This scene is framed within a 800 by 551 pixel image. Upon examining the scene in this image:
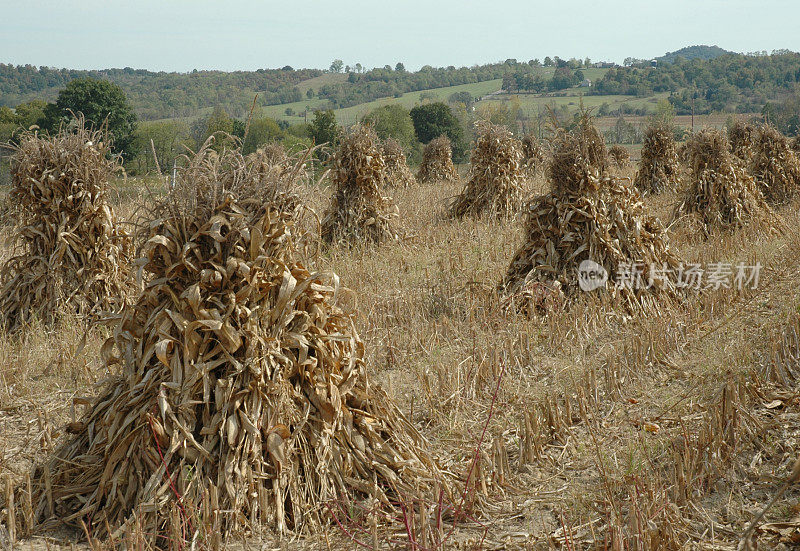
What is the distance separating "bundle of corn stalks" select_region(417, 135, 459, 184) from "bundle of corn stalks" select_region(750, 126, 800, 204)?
10896mm

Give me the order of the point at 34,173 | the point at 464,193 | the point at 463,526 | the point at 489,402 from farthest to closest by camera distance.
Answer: the point at 464,193
the point at 34,173
the point at 489,402
the point at 463,526

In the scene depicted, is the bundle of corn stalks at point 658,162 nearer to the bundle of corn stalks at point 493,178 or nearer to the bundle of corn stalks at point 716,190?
the bundle of corn stalks at point 493,178

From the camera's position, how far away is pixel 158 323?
343 cm

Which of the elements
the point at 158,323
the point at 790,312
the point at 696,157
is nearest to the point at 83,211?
the point at 158,323

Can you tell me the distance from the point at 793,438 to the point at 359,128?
28.5ft

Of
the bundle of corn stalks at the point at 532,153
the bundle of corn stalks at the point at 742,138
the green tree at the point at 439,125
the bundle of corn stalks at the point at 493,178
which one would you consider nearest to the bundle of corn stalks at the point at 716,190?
the bundle of corn stalks at the point at 742,138

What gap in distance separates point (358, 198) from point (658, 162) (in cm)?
941

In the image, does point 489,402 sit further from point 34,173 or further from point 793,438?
point 34,173

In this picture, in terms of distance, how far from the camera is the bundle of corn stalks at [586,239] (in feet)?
22.6

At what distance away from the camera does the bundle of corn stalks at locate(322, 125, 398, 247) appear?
1093 centimetres

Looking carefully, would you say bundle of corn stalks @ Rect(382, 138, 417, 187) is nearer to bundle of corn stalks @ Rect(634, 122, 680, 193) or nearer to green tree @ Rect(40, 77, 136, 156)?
bundle of corn stalks @ Rect(634, 122, 680, 193)

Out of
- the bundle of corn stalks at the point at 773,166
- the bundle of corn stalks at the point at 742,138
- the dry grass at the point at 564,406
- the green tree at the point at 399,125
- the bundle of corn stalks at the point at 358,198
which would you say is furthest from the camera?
the green tree at the point at 399,125

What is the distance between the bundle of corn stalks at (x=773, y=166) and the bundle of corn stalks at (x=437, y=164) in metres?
10.9

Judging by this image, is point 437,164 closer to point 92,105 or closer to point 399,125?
point 399,125
